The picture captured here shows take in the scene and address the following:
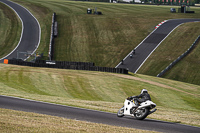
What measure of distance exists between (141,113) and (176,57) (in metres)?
44.9

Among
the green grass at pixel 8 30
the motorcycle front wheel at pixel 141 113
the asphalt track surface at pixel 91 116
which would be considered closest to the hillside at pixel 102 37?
the green grass at pixel 8 30

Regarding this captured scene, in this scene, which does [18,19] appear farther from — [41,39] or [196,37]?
[196,37]

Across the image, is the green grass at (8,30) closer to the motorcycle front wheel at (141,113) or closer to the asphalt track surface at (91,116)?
the asphalt track surface at (91,116)

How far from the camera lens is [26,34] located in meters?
71.8

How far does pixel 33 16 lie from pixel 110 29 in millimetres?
23410

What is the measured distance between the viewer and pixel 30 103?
18516mm

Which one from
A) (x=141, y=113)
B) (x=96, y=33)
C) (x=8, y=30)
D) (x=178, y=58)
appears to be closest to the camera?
(x=141, y=113)

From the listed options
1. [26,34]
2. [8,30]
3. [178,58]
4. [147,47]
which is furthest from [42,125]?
[8,30]

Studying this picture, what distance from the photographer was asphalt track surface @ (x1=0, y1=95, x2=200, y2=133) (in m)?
14.6

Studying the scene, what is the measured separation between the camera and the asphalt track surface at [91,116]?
14573 millimetres

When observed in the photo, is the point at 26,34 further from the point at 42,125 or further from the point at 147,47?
the point at 42,125

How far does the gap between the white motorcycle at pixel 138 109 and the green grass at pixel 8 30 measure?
158 ft

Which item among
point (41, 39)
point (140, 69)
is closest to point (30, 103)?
point (140, 69)

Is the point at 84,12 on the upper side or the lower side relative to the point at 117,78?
upper
